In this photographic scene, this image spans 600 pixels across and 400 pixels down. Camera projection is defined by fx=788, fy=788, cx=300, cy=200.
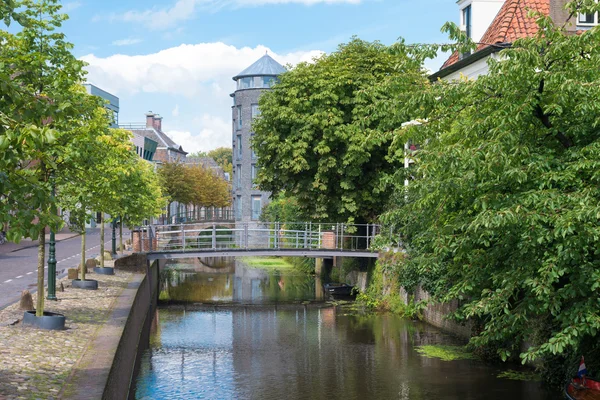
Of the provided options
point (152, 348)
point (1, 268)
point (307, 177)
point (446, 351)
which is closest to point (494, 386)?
point (446, 351)

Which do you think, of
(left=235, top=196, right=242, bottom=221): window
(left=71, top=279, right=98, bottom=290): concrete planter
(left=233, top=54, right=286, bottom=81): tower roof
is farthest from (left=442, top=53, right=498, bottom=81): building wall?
(left=235, top=196, right=242, bottom=221): window

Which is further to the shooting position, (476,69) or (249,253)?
(249,253)

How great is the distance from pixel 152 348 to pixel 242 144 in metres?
54.3

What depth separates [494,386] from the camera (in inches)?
737

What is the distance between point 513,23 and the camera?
28328mm

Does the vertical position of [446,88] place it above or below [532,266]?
above

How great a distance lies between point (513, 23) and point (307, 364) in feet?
48.8

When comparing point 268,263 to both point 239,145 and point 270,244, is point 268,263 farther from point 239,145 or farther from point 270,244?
point 239,145

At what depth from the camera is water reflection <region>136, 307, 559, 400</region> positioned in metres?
18.1

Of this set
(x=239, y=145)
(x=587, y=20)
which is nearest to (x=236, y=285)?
(x=587, y=20)

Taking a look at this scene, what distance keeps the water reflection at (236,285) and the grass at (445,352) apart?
12452 millimetres

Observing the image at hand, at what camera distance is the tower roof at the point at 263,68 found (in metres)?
75.1

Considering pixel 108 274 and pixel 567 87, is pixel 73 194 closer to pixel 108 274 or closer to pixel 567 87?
pixel 108 274

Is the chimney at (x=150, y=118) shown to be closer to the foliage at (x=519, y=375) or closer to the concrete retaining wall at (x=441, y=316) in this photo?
the concrete retaining wall at (x=441, y=316)
